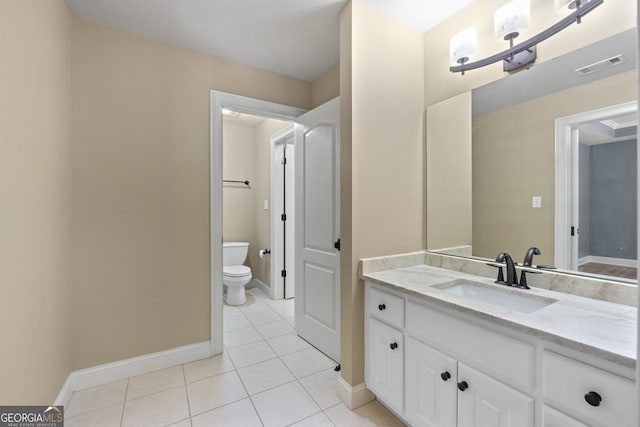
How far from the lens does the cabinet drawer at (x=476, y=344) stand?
3.14 feet

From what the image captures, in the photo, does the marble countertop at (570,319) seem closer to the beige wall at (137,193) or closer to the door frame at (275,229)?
the beige wall at (137,193)

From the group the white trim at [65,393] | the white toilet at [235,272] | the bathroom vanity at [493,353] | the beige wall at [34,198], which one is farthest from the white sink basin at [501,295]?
the white toilet at [235,272]

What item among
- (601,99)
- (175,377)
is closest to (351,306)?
(175,377)

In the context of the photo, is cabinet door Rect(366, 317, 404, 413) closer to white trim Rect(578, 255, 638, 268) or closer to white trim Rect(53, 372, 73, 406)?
white trim Rect(578, 255, 638, 268)

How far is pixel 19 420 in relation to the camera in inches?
46.8

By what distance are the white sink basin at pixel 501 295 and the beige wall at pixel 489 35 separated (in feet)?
3.84

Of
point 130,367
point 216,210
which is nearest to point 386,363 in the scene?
point 216,210

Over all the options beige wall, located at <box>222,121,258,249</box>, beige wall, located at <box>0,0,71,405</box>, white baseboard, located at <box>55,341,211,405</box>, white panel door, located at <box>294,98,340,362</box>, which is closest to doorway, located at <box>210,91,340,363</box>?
white panel door, located at <box>294,98,340,362</box>

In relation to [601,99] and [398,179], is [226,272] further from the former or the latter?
[601,99]

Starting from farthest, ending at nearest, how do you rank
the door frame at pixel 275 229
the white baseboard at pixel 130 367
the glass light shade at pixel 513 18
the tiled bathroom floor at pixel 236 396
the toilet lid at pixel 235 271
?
the door frame at pixel 275 229, the toilet lid at pixel 235 271, the white baseboard at pixel 130 367, the tiled bathroom floor at pixel 236 396, the glass light shade at pixel 513 18

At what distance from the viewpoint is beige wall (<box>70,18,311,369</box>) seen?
72.7 inches

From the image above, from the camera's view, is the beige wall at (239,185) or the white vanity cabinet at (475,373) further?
the beige wall at (239,185)

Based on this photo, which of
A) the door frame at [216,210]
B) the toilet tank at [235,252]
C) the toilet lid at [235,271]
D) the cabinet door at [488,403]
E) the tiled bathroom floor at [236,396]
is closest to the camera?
the cabinet door at [488,403]

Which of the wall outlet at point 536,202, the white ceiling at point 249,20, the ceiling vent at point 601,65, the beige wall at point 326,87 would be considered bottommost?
the wall outlet at point 536,202
